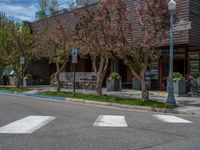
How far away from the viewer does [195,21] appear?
2217 cm

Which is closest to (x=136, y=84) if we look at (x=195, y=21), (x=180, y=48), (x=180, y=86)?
(x=180, y=48)

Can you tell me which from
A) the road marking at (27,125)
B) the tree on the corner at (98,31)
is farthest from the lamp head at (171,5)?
the road marking at (27,125)

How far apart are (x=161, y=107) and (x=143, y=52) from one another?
307 centimetres

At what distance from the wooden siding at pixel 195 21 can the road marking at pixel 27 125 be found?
13.1 m

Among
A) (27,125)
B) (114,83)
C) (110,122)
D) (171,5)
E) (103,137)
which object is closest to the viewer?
(103,137)

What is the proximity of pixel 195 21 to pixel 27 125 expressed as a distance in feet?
50.2

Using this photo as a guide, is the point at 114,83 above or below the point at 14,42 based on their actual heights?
below

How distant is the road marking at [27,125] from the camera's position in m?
9.29

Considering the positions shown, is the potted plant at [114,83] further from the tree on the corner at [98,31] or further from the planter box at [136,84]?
the tree on the corner at [98,31]

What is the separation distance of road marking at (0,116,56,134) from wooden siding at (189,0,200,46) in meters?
13.1

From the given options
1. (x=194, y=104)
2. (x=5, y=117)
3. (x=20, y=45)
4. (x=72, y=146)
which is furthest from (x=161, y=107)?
(x=20, y=45)

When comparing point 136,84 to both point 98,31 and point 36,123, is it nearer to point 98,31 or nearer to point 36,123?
point 98,31

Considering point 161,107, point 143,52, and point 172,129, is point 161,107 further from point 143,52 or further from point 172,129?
point 172,129

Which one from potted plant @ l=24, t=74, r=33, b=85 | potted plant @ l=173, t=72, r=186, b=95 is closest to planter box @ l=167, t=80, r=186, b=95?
potted plant @ l=173, t=72, r=186, b=95
